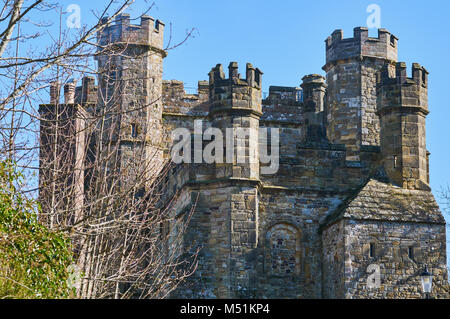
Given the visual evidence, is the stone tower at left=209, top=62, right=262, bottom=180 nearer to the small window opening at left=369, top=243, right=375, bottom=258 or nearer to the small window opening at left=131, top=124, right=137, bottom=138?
the small window opening at left=369, top=243, right=375, bottom=258

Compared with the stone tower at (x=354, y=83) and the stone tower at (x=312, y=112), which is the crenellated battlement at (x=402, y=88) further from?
the stone tower at (x=354, y=83)

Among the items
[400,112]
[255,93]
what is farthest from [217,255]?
[400,112]

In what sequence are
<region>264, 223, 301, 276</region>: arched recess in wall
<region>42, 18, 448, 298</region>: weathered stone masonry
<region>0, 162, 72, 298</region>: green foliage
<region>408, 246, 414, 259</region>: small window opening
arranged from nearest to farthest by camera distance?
<region>0, 162, 72, 298</region>: green foliage < <region>42, 18, 448, 298</region>: weathered stone masonry < <region>408, 246, 414, 259</region>: small window opening < <region>264, 223, 301, 276</region>: arched recess in wall

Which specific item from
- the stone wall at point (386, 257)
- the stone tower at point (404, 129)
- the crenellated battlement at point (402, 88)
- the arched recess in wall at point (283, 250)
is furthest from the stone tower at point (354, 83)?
the stone wall at point (386, 257)

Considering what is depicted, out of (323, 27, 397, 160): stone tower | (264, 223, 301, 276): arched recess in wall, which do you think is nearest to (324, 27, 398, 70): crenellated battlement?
(323, 27, 397, 160): stone tower

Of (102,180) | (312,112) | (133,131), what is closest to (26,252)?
(102,180)

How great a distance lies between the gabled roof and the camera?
2383cm

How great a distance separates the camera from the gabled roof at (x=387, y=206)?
2383 centimetres

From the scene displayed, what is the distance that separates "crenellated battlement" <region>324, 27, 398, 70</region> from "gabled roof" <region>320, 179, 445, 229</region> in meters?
9.00

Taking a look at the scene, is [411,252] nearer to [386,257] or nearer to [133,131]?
[386,257]

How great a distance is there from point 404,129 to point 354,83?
772 centimetres

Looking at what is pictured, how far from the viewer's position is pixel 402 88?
2541 cm

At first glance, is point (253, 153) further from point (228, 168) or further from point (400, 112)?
point (400, 112)
